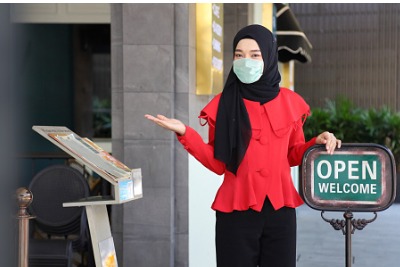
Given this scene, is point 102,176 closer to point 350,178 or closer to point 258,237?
point 258,237

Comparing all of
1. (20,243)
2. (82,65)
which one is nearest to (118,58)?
(20,243)

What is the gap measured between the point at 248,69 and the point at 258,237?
0.67 m

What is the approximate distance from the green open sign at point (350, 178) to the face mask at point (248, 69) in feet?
1.19

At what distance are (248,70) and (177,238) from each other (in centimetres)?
203

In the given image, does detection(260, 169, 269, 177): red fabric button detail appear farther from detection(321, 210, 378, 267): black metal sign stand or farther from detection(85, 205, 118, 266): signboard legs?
detection(85, 205, 118, 266): signboard legs

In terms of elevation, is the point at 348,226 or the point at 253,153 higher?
the point at 253,153

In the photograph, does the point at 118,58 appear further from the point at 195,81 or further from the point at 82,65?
the point at 82,65

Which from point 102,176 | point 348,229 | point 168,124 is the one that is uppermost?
point 168,124

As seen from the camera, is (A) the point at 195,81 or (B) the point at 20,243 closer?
(B) the point at 20,243

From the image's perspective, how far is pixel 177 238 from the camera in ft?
15.0

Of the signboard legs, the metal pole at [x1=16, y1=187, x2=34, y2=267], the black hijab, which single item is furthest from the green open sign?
the metal pole at [x1=16, y1=187, x2=34, y2=267]

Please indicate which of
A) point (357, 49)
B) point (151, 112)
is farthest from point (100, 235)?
point (357, 49)

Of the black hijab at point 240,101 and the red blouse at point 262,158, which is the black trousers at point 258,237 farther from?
the black hijab at point 240,101

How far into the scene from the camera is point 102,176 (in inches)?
127
